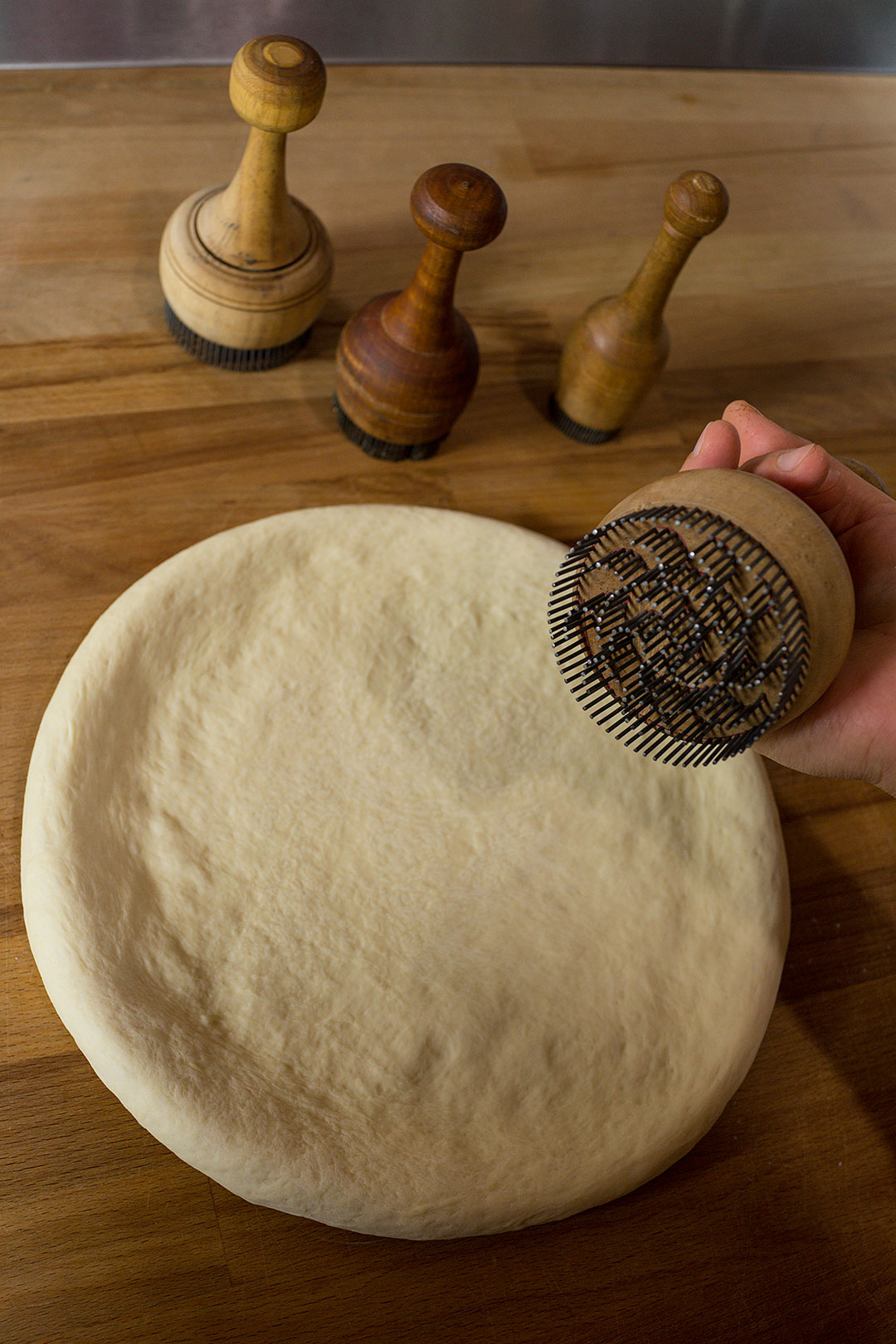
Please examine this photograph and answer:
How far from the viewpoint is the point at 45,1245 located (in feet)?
2.45

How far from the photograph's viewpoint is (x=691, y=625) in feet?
2.09

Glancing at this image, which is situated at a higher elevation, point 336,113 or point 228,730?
point 336,113

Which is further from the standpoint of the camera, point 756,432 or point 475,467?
point 475,467

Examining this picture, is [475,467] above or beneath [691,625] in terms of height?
beneath

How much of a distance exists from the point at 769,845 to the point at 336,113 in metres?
1.03

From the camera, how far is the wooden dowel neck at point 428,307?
2.97ft

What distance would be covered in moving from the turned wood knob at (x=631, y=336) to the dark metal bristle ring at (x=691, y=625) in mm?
410

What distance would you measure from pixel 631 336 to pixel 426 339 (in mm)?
213

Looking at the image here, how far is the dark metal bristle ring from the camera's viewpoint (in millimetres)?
605

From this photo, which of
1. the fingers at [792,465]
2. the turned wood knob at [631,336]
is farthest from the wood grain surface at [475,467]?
the fingers at [792,465]

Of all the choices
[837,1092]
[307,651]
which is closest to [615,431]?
[307,651]

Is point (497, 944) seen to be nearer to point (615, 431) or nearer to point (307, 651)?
point (307, 651)

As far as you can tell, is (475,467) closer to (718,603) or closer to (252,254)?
(252,254)

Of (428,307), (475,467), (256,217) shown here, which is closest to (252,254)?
(256,217)
